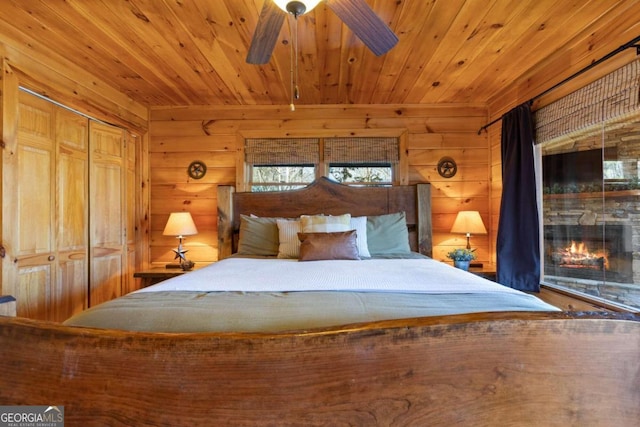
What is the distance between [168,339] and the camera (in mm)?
727

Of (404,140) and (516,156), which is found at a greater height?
(404,140)

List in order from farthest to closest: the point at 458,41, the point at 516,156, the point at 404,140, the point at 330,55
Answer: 1. the point at 404,140
2. the point at 516,156
3. the point at 330,55
4. the point at 458,41

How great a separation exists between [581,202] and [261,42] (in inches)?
98.5

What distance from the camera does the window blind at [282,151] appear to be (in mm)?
3326

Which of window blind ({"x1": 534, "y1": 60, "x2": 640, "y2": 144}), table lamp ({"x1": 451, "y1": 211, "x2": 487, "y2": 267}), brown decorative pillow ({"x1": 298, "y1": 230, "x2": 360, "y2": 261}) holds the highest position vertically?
window blind ({"x1": 534, "y1": 60, "x2": 640, "y2": 144})

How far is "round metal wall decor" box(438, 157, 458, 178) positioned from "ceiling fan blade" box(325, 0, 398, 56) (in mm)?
1899

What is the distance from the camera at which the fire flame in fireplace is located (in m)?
2.12

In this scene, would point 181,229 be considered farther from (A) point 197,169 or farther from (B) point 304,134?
(B) point 304,134

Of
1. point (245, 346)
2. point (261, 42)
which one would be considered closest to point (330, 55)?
point (261, 42)

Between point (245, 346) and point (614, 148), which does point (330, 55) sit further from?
point (245, 346)

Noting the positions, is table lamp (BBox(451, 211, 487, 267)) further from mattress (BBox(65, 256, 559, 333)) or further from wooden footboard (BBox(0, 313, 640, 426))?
wooden footboard (BBox(0, 313, 640, 426))

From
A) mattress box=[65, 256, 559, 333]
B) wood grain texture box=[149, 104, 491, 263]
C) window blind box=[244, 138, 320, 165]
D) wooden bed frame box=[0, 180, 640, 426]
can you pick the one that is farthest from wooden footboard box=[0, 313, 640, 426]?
window blind box=[244, 138, 320, 165]

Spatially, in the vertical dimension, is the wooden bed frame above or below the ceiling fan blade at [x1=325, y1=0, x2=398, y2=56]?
below

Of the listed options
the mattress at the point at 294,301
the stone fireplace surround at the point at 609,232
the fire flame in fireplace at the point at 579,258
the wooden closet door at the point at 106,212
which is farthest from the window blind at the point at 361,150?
the wooden closet door at the point at 106,212
